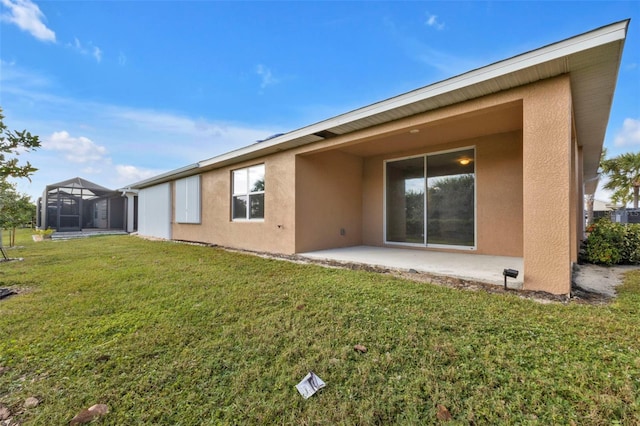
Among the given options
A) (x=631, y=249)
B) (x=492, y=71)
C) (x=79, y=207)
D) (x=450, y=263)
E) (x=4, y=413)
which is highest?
(x=492, y=71)

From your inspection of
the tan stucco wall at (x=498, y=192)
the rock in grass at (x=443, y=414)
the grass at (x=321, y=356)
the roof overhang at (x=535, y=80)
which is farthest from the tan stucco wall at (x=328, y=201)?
the rock in grass at (x=443, y=414)

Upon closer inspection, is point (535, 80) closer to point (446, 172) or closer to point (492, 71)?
point (492, 71)

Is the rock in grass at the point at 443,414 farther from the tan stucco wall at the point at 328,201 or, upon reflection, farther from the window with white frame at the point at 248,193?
the window with white frame at the point at 248,193

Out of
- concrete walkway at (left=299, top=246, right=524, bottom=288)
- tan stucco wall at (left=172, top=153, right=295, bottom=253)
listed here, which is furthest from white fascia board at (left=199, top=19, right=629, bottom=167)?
concrete walkway at (left=299, top=246, right=524, bottom=288)

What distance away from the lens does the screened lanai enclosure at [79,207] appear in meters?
15.9

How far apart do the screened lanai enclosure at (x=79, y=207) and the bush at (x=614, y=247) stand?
74.2ft

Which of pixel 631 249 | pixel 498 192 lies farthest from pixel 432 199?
pixel 631 249

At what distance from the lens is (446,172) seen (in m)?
6.38

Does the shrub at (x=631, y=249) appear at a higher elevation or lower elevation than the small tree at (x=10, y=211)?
lower

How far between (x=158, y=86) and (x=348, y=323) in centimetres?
1217

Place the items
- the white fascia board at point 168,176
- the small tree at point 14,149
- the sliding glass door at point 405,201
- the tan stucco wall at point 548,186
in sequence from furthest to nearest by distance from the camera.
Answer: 1. the white fascia board at point 168,176
2. the sliding glass door at point 405,201
3. the small tree at point 14,149
4. the tan stucco wall at point 548,186

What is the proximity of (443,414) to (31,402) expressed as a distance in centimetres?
233

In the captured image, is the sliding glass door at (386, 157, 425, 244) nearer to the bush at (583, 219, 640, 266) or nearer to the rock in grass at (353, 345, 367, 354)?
the bush at (583, 219, 640, 266)

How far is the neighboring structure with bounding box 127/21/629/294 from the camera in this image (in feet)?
10.3
